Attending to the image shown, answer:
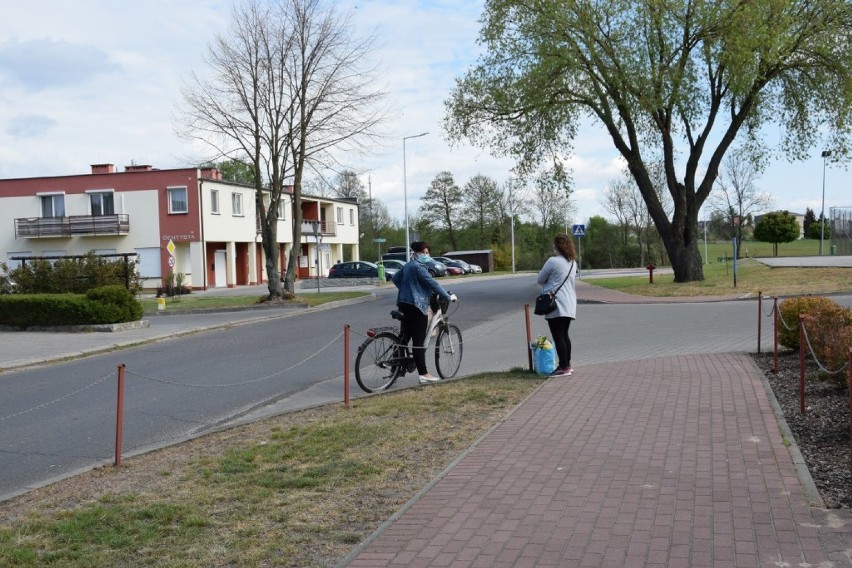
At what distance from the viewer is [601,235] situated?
89312 mm

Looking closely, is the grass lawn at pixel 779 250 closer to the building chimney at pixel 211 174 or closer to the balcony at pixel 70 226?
the building chimney at pixel 211 174

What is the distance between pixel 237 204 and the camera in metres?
57.0

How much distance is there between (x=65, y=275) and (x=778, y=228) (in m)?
59.7

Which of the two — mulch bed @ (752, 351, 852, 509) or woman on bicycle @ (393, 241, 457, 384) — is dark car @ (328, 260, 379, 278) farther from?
mulch bed @ (752, 351, 852, 509)

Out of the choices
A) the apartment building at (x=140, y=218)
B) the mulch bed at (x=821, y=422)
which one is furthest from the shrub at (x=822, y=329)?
the apartment building at (x=140, y=218)

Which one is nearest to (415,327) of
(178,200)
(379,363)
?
(379,363)

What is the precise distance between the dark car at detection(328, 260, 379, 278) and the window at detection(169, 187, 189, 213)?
995cm

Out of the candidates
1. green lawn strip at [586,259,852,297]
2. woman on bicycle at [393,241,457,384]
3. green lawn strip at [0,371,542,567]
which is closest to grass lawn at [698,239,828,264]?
green lawn strip at [586,259,852,297]

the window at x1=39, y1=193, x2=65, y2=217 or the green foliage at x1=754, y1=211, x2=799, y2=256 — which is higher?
the window at x1=39, y1=193, x2=65, y2=217

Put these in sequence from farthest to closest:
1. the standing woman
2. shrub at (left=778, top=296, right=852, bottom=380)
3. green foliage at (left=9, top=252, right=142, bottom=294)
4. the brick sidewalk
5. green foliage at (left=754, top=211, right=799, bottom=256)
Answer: green foliage at (left=754, top=211, right=799, bottom=256)
green foliage at (left=9, top=252, right=142, bottom=294)
the standing woman
shrub at (left=778, top=296, right=852, bottom=380)
the brick sidewalk

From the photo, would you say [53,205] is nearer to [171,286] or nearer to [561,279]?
[171,286]

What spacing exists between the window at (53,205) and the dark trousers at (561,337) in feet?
165

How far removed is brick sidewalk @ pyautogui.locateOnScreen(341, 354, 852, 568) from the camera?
469 cm

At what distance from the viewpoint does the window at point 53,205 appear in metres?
54.9
